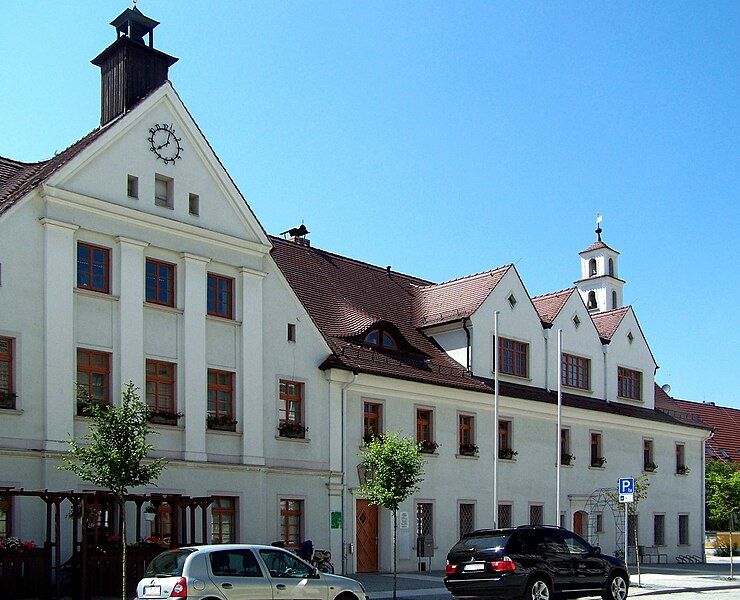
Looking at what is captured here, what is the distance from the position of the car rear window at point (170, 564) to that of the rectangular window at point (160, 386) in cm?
904

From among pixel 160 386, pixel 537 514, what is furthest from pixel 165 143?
pixel 537 514

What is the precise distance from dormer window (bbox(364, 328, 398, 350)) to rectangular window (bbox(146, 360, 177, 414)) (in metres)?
8.20

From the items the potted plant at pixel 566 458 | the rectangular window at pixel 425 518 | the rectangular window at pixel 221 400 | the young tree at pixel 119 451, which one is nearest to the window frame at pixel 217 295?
the rectangular window at pixel 221 400

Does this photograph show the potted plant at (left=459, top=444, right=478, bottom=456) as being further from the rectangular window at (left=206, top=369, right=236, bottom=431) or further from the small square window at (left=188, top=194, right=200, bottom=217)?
the small square window at (left=188, top=194, right=200, bottom=217)

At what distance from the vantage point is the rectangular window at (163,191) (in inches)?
1077

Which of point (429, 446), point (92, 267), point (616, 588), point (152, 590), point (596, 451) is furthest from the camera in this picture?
point (596, 451)

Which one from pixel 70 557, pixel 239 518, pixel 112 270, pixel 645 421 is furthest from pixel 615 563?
pixel 645 421

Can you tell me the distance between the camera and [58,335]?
2412 centimetres

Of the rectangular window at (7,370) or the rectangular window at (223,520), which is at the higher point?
the rectangular window at (7,370)

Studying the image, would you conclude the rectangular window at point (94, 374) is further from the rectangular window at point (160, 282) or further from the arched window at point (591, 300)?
the arched window at point (591, 300)

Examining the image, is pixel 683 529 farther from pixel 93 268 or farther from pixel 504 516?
pixel 93 268

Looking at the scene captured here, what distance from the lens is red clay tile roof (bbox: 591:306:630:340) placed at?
44.8 metres

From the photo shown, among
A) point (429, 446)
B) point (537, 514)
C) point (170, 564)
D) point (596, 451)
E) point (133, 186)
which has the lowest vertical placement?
point (537, 514)

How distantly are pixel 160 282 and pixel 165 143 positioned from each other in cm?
378
